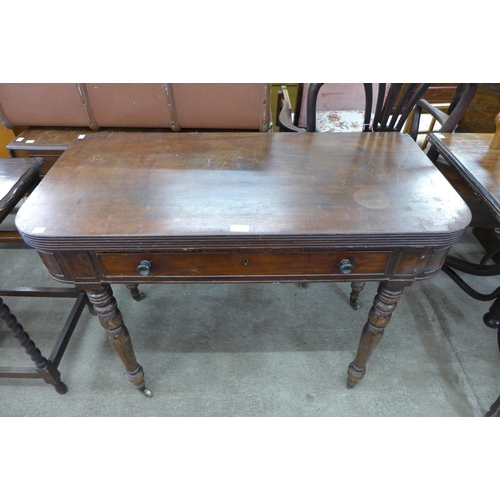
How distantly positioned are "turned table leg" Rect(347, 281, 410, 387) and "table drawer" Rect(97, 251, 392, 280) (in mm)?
93

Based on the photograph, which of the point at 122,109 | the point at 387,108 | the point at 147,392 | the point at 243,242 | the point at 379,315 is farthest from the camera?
the point at 122,109

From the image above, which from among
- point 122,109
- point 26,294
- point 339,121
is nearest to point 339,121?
point 339,121

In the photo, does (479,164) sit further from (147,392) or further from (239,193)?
(147,392)

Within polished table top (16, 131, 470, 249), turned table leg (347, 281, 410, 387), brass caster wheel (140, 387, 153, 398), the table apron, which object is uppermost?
polished table top (16, 131, 470, 249)

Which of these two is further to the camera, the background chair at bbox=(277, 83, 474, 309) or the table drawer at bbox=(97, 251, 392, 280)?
the background chair at bbox=(277, 83, 474, 309)

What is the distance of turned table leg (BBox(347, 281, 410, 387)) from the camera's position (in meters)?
1.08

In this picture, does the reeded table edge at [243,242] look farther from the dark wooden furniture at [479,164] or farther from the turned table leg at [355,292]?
the turned table leg at [355,292]

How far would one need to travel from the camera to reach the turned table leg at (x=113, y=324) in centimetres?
110

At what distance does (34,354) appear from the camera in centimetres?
135

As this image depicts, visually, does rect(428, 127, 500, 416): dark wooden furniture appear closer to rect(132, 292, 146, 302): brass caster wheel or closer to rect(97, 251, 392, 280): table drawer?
rect(97, 251, 392, 280): table drawer

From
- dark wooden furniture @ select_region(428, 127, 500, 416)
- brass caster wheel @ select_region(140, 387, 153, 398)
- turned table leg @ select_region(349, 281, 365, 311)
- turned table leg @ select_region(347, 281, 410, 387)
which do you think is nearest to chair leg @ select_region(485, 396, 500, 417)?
dark wooden furniture @ select_region(428, 127, 500, 416)

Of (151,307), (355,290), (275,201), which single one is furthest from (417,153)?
(151,307)

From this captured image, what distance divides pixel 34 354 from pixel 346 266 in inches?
48.9

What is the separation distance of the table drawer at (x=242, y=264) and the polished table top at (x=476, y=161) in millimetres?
464
